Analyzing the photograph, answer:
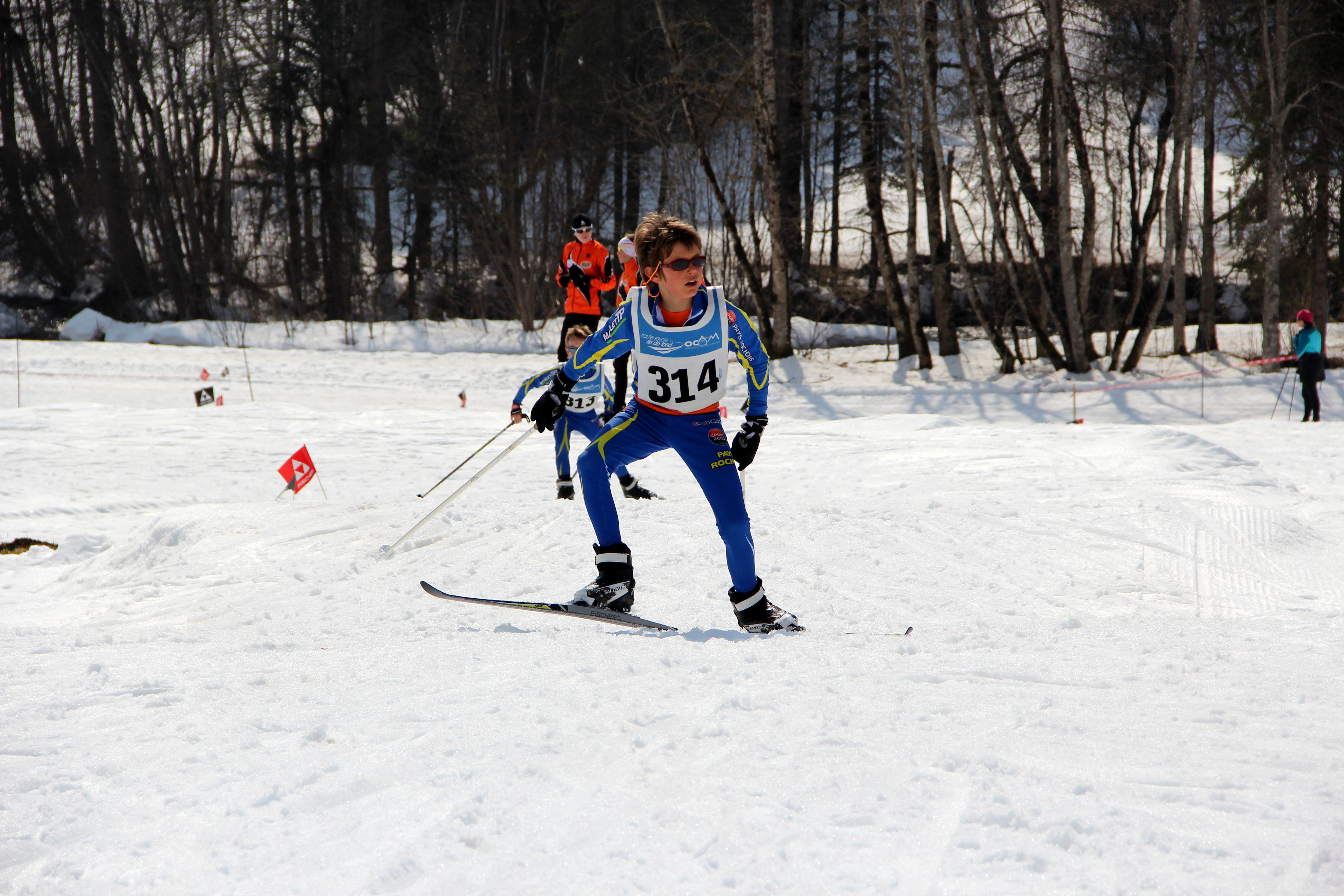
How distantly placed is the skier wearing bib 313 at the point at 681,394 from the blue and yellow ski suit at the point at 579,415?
2.60 metres

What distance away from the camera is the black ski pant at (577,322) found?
982 centimetres

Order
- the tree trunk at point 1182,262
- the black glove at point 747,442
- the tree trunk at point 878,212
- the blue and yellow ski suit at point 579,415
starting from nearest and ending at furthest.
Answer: the black glove at point 747,442 < the blue and yellow ski suit at point 579,415 < the tree trunk at point 1182,262 < the tree trunk at point 878,212

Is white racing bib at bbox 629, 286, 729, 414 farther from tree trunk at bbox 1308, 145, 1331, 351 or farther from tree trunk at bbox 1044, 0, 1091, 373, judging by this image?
tree trunk at bbox 1308, 145, 1331, 351

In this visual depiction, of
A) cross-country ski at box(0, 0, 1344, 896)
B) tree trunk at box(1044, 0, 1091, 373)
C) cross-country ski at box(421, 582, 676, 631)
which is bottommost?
cross-country ski at box(421, 582, 676, 631)

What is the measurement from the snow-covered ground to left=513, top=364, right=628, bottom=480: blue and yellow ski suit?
44 centimetres

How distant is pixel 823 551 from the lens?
17.9ft

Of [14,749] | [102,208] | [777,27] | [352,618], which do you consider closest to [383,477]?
[352,618]

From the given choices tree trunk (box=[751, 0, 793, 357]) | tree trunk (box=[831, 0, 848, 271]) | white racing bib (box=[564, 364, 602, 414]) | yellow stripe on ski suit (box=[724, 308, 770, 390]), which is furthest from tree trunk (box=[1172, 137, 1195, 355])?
yellow stripe on ski suit (box=[724, 308, 770, 390])

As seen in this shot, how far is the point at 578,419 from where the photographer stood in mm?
7066

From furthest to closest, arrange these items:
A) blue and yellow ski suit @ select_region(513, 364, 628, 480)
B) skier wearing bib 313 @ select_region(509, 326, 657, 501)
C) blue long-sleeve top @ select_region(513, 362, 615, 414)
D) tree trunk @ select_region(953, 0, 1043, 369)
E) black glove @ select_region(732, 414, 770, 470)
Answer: tree trunk @ select_region(953, 0, 1043, 369) < blue and yellow ski suit @ select_region(513, 364, 628, 480) < skier wearing bib 313 @ select_region(509, 326, 657, 501) < blue long-sleeve top @ select_region(513, 362, 615, 414) < black glove @ select_region(732, 414, 770, 470)

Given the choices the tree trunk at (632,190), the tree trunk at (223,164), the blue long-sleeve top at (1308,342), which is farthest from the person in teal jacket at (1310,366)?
the tree trunk at (223,164)

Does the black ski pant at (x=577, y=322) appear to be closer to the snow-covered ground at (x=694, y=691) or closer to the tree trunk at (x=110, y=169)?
the snow-covered ground at (x=694, y=691)

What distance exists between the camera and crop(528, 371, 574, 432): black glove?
13.4 ft

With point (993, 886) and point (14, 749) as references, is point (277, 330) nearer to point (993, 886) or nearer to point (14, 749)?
point (14, 749)
